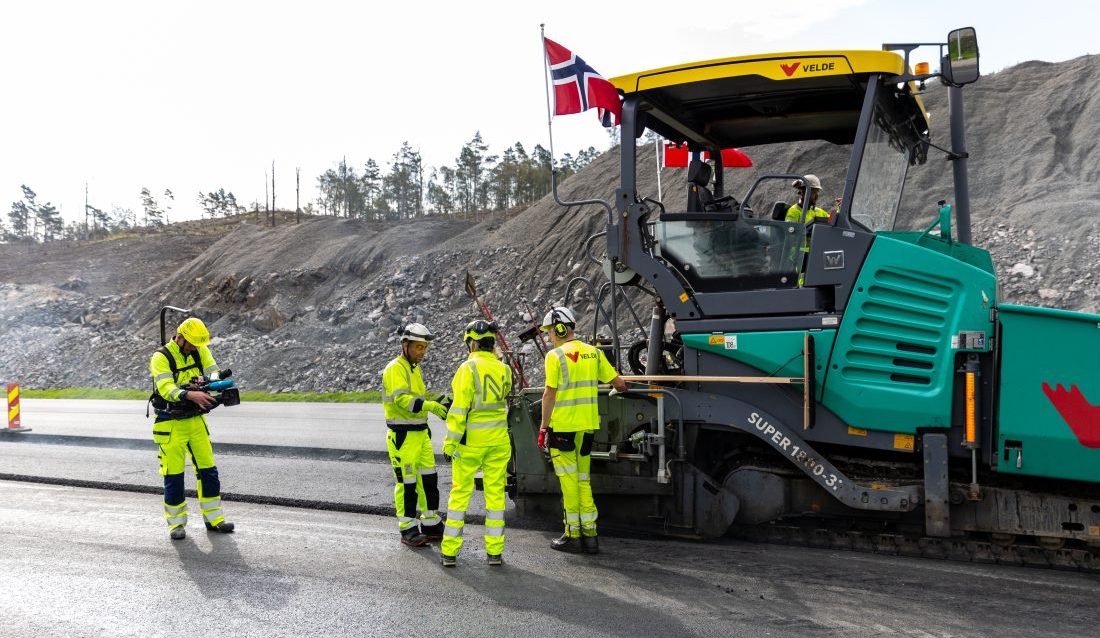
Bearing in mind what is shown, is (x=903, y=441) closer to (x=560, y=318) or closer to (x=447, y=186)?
(x=560, y=318)

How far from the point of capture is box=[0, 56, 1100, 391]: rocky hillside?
17.8 meters

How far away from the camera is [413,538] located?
19.4 feet

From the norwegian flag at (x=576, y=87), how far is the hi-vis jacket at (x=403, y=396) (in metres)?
2.16

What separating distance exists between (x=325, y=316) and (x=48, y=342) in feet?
46.4

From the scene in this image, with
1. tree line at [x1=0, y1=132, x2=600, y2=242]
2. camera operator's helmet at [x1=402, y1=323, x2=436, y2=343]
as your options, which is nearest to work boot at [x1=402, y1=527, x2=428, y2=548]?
camera operator's helmet at [x1=402, y1=323, x2=436, y2=343]

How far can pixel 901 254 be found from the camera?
16.8 feet

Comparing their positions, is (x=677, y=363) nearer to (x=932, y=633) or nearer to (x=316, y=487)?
(x=932, y=633)

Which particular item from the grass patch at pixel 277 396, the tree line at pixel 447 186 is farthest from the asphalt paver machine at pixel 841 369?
the tree line at pixel 447 186

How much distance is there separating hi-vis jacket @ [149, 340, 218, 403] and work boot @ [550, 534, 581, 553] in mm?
3031

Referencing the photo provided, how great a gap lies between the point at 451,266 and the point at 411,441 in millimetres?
21708

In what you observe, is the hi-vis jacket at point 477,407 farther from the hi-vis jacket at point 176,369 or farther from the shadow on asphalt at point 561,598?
the hi-vis jacket at point 176,369

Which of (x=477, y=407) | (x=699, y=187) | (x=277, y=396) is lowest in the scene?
(x=277, y=396)

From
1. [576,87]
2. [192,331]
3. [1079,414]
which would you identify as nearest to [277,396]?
[192,331]

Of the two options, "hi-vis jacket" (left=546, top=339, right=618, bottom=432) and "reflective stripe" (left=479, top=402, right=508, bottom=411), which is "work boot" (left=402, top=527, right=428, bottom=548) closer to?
"reflective stripe" (left=479, top=402, right=508, bottom=411)
